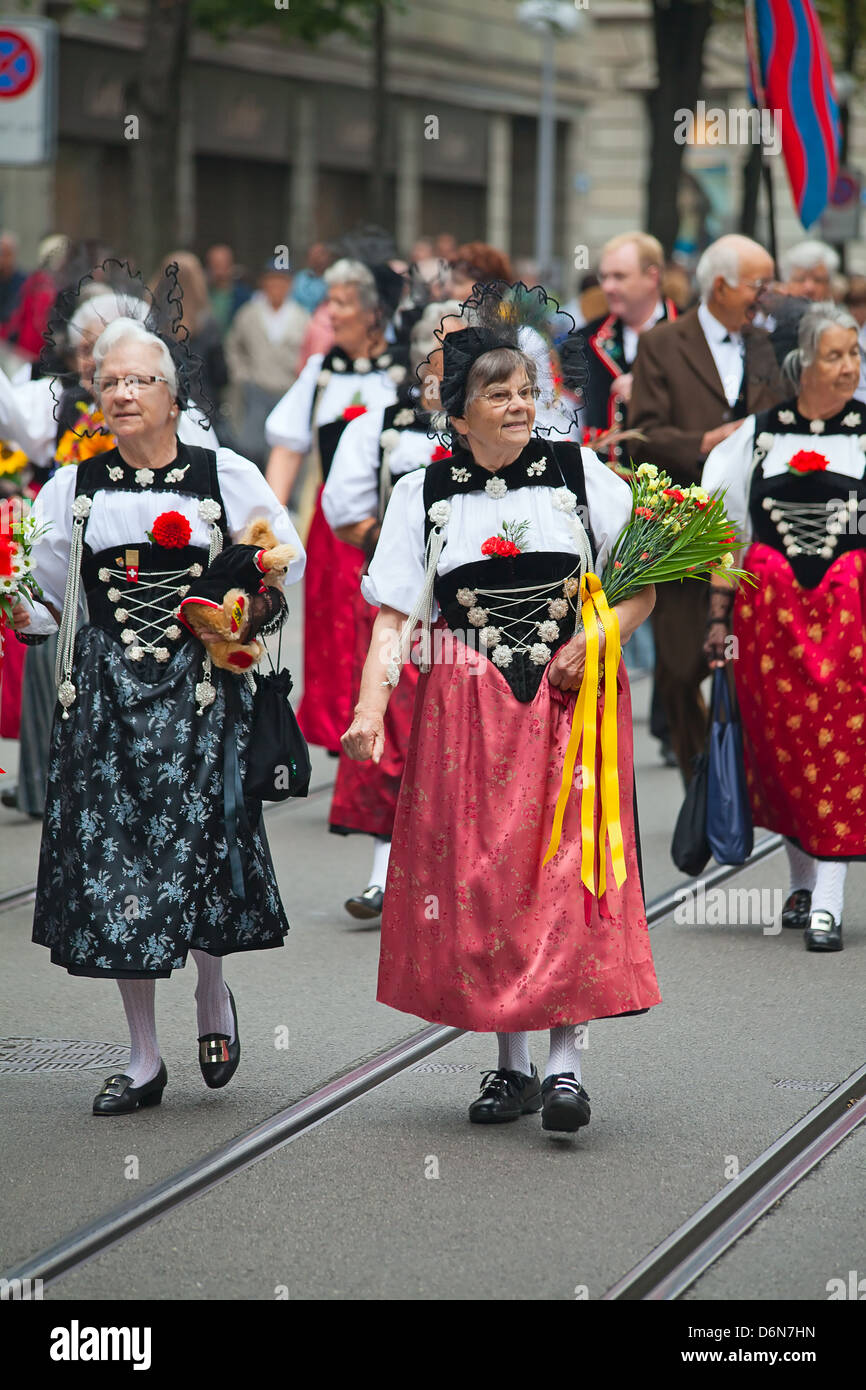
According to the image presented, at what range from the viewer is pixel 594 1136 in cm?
512

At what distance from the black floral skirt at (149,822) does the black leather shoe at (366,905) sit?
1.96m

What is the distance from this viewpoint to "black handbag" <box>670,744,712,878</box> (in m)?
7.34

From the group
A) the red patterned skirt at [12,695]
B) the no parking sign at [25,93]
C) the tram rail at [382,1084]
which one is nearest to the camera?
the tram rail at [382,1084]

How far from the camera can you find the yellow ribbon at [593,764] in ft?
16.6

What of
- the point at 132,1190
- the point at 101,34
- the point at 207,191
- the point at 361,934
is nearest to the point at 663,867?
the point at 361,934

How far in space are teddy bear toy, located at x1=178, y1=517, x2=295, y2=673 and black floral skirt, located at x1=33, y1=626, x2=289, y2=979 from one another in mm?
79

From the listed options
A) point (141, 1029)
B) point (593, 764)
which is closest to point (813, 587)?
point (593, 764)

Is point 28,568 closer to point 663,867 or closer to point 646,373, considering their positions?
point 663,867

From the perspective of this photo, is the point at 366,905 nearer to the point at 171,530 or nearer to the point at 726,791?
the point at 726,791

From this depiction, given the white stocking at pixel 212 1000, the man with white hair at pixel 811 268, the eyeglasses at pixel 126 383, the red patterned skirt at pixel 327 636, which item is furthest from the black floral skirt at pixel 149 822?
the man with white hair at pixel 811 268

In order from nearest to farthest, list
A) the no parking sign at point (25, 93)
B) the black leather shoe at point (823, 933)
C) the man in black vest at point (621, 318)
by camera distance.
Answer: the black leather shoe at point (823, 933), the man in black vest at point (621, 318), the no parking sign at point (25, 93)

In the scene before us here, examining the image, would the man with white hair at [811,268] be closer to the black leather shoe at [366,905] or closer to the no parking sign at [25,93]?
the no parking sign at [25,93]

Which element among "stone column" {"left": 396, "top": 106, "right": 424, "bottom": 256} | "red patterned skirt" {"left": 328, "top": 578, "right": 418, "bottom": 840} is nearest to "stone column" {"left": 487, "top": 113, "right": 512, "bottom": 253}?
"stone column" {"left": 396, "top": 106, "right": 424, "bottom": 256}

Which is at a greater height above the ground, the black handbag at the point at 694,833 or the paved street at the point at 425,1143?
the black handbag at the point at 694,833
